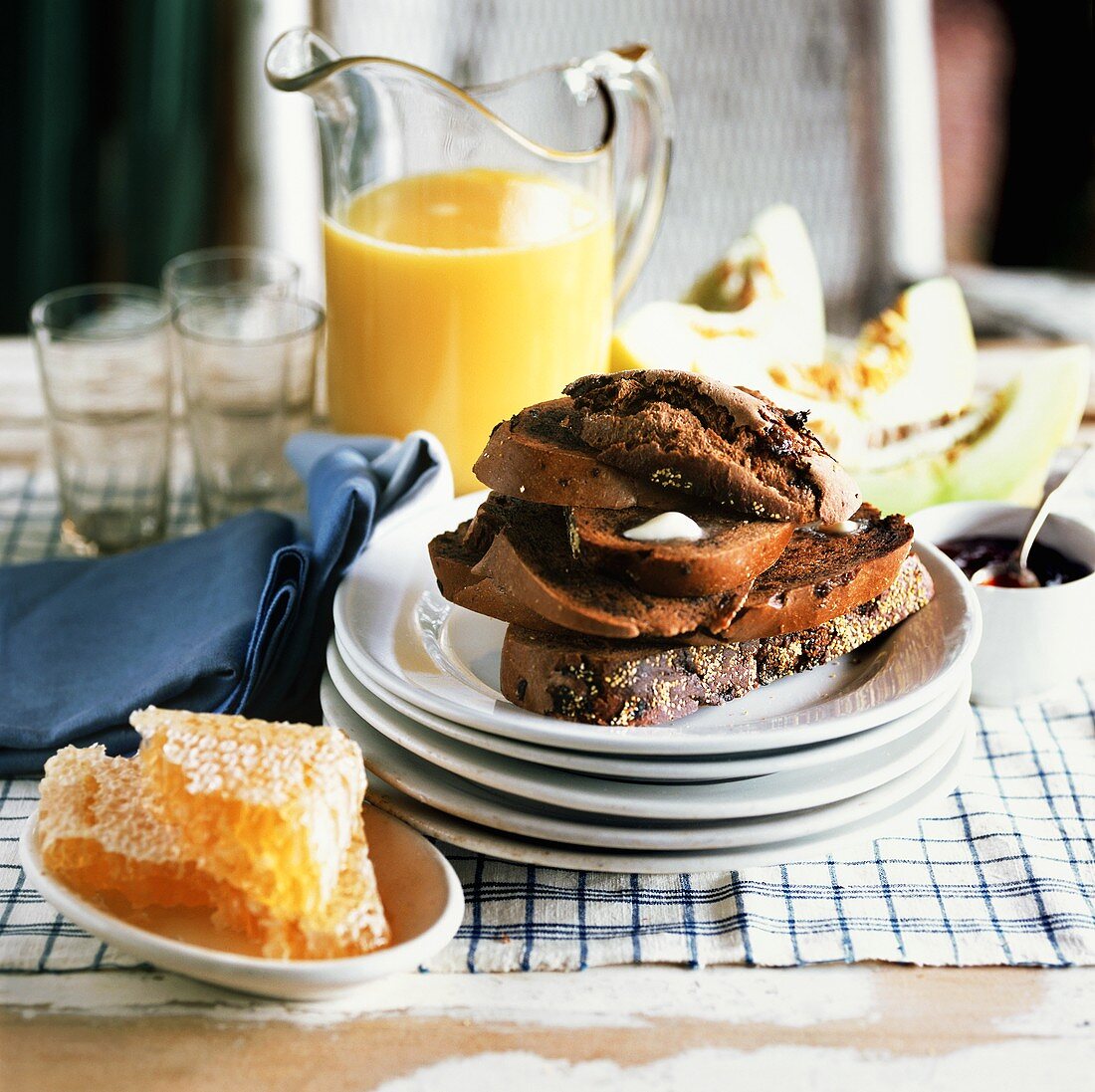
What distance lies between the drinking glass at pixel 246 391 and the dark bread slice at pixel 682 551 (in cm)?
64

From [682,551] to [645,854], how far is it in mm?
227

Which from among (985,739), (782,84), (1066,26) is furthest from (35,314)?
(1066,26)

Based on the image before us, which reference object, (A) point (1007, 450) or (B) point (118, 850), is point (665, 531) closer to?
(B) point (118, 850)

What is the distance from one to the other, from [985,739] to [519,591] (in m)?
0.50

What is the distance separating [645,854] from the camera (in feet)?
3.31

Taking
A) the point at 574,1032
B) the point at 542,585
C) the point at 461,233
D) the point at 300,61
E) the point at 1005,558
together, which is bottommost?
the point at 574,1032

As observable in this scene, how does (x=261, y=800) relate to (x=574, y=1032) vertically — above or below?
above

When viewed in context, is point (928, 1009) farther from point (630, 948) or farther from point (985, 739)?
point (985, 739)

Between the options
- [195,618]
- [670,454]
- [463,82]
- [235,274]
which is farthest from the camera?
[463,82]

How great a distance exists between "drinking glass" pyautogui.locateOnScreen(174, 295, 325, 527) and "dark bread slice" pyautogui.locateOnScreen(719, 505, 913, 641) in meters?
0.71

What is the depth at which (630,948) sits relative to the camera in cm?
98

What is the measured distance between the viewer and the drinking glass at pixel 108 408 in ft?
5.04

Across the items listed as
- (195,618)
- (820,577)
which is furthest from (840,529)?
(195,618)

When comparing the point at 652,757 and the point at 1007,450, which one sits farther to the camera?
the point at 1007,450
